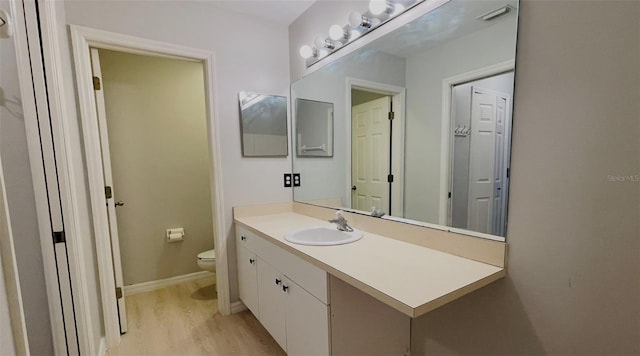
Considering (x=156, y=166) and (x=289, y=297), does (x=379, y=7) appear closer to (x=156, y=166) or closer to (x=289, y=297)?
(x=289, y=297)

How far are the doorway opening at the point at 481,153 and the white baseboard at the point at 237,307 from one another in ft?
5.76

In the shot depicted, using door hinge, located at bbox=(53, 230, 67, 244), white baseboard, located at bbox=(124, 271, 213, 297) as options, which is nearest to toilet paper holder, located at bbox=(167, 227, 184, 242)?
white baseboard, located at bbox=(124, 271, 213, 297)

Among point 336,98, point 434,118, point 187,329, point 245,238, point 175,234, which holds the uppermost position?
point 336,98

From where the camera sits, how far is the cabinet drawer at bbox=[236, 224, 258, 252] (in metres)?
1.75

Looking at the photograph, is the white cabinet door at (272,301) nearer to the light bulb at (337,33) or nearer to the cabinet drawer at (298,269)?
the cabinet drawer at (298,269)

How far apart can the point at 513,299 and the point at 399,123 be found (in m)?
0.95

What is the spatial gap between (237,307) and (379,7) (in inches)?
91.0

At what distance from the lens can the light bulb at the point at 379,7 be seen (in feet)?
4.44

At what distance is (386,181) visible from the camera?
1.56 meters

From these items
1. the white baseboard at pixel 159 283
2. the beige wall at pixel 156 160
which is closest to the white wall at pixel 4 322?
the beige wall at pixel 156 160

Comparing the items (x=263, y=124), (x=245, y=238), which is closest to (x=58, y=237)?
(x=245, y=238)

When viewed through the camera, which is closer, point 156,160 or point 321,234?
point 321,234

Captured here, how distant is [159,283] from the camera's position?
2.58 metres

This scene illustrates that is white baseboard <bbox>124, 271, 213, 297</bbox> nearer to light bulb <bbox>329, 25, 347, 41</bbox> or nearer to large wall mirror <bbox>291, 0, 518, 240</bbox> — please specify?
large wall mirror <bbox>291, 0, 518, 240</bbox>
